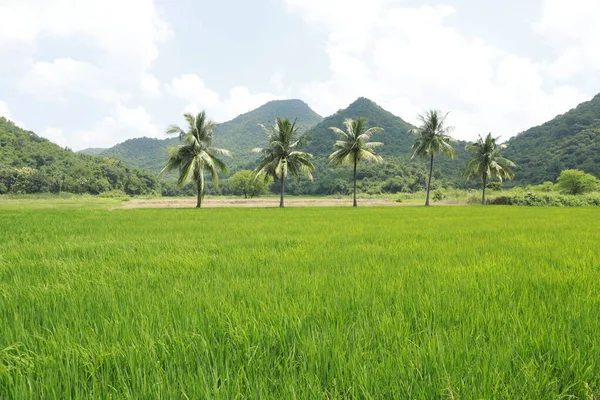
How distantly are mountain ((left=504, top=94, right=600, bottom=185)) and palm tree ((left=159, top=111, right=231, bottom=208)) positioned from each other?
193 ft

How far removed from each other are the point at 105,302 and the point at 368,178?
266 feet

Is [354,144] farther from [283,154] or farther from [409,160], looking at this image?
[409,160]

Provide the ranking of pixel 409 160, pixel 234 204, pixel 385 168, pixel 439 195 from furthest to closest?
pixel 409 160 → pixel 385 168 → pixel 439 195 → pixel 234 204

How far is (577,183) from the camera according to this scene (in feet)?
140

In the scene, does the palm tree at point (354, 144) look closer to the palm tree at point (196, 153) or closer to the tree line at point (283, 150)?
the tree line at point (283, 150)

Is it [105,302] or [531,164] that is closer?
[105,302]

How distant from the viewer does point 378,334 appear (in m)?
1.90

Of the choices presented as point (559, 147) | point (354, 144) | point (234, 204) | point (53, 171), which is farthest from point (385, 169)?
point (53, 171)

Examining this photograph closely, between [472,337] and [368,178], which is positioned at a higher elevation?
[368,178]

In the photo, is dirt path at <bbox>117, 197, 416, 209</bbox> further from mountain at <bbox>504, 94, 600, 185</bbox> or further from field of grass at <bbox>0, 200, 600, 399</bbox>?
mountain at <bbox>504, 94, 600, 185</bbox>

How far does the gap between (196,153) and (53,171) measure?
66465mm

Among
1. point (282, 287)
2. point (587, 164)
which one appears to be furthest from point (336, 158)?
point (587, 164)

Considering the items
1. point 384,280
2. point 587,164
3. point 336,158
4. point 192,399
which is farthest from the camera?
point 587,164

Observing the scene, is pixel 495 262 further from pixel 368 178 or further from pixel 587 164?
pixel 368 178
